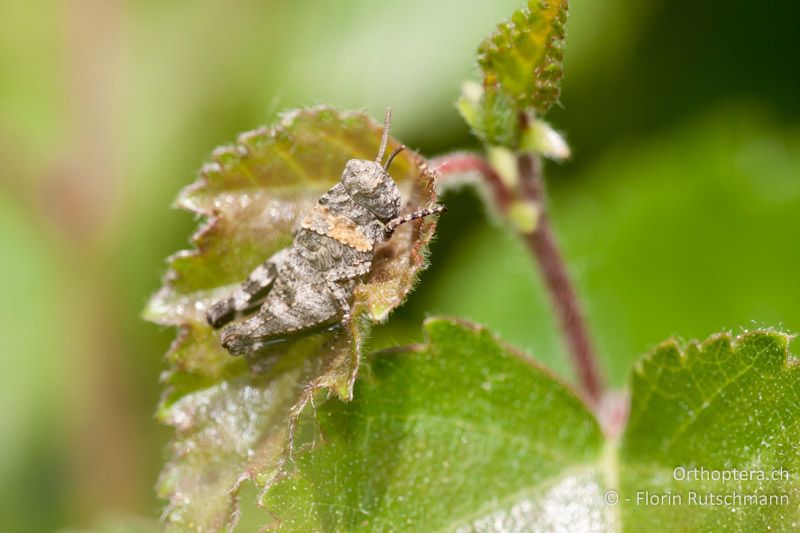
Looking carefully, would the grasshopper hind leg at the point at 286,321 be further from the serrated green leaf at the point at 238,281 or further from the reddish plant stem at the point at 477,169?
the reddish plant stem at the point at 477,169

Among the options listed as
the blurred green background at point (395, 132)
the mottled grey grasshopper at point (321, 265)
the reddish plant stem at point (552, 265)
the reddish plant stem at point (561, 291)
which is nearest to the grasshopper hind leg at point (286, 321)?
the mottled grey grasshopper at point (321, 265)

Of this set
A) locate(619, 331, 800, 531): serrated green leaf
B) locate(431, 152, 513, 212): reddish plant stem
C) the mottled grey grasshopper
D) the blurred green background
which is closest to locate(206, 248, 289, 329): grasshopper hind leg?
the mottled grey grasshopper

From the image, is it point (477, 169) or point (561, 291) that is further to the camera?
point (561, 291)

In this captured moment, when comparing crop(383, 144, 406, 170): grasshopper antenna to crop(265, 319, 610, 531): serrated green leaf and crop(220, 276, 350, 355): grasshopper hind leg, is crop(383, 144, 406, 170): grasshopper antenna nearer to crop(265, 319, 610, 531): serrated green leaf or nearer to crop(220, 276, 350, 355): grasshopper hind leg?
crop(220, 276, 350, 355): grasshopper hind leg

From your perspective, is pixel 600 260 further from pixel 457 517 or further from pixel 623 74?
pixel 457 517

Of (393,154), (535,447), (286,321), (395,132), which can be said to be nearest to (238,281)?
(286,321)

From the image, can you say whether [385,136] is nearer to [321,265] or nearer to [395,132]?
[321,265]
